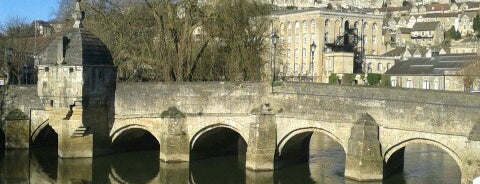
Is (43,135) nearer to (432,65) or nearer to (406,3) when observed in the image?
(432,65)

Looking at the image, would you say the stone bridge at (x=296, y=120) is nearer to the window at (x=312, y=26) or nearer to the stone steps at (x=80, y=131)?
the stone steps at (x=80, y=131)

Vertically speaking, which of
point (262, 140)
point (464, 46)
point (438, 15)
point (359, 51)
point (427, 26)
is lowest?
point (262, 140)

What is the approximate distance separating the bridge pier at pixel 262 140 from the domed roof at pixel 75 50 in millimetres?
7986

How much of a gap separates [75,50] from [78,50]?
16cm

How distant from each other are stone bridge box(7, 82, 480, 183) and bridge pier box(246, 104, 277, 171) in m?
0.04

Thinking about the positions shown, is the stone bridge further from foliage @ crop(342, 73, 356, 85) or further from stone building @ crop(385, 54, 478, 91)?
foliage @ crop(342, 73, 356, 85)

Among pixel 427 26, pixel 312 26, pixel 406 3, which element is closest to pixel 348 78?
pixel 312 26

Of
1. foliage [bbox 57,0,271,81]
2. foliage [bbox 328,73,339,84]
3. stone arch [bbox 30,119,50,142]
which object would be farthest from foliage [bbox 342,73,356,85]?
stone arch [bbox 30,119,50,142]

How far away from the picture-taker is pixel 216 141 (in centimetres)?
3244

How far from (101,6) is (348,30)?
45.5 m

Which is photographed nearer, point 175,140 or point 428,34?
point 175,140

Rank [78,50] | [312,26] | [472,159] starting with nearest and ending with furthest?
1. [472,159]
2. [78,50]
3. [312,26]

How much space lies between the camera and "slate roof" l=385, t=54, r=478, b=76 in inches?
2141

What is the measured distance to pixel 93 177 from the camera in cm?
2730
